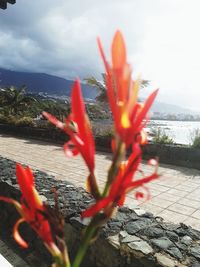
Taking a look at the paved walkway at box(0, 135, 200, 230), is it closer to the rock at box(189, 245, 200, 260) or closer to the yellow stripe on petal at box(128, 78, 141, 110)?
the rock at box(189, 245, 200, 260)

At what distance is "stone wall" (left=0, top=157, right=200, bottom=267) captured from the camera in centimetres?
262

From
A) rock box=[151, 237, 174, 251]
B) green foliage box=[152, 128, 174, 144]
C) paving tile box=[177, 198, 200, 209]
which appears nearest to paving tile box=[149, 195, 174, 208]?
paving tile box=[177, 198, 200, 209]

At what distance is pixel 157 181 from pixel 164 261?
5112mm

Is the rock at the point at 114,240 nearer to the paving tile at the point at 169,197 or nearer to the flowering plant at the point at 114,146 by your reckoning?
the flowering plant at the point at 114,146

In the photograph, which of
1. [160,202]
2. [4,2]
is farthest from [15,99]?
[160,202]

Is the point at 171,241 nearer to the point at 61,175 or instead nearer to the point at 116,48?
the point at 116,48

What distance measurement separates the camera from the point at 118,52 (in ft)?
1.48

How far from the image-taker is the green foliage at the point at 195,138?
33.3 ft

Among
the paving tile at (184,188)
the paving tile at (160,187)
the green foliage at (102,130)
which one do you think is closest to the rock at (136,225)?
the paving tile at (160,187)

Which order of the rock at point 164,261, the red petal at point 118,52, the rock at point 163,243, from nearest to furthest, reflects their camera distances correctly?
1. the red petal at point 118,52
2. the rock at point 164,261
3. the rock at point 163,243

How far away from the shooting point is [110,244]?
2924 millimetres

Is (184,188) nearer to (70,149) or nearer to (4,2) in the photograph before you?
(4,2)

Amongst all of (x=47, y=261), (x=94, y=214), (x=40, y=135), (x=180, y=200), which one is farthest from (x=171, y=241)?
(x=40, y=135)

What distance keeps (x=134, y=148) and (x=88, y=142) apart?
8cm
